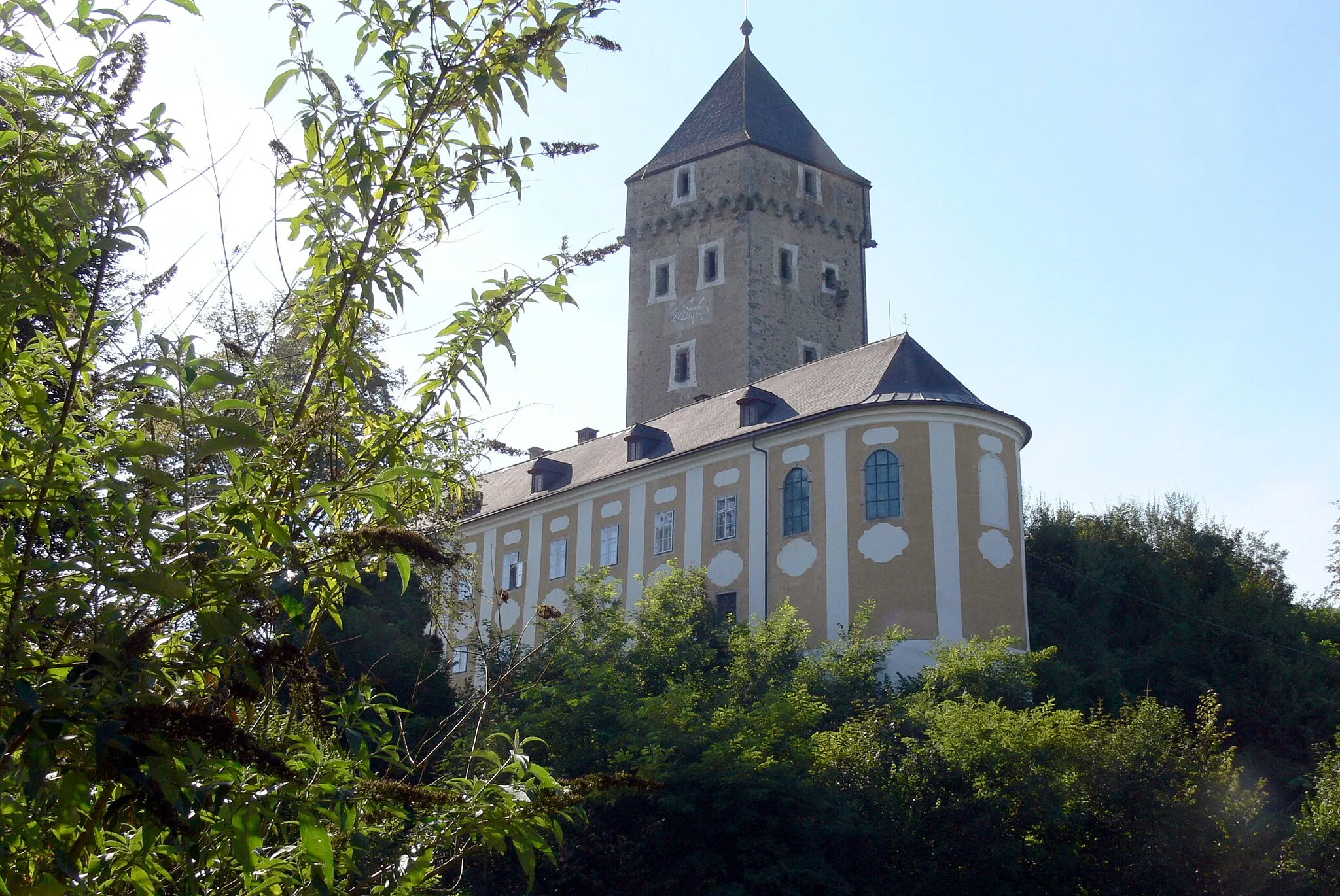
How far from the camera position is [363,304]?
3969 mm

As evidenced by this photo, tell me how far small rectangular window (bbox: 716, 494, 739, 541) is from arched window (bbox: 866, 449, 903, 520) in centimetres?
354

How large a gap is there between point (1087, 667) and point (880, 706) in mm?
10832

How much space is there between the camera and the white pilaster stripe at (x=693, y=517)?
32719 millimetres

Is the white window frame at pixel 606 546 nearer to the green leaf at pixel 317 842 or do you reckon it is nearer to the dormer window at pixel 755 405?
the dormer window at pixel 755 405

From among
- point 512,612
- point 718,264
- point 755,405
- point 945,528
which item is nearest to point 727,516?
point 755,405

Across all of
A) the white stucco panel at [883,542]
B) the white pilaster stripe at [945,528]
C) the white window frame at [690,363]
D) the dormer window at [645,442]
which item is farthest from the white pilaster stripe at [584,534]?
the white pilaster stripe at [945,528]

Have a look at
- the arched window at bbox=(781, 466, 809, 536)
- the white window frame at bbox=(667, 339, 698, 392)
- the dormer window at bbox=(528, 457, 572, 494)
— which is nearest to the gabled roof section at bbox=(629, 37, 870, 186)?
the white window frame at bbox=(667, 339, 698, 392)

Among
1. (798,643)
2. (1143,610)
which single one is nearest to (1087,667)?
(1143,610)

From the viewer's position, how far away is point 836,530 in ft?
98.7

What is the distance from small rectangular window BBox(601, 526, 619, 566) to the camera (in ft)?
115

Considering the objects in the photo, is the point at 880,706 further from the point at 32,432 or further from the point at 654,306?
the point at 654,306

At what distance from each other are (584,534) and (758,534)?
650cm

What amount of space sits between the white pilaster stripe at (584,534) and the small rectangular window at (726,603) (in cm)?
505

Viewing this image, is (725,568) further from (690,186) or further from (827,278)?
(690,186)
